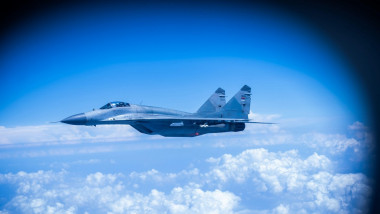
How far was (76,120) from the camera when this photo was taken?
845 centimetres

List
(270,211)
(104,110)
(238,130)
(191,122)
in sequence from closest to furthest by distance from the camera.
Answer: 1. (104,110)
2. (191,122)
3. (238,130)
4. (270,211)

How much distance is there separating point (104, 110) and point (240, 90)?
8.36 m

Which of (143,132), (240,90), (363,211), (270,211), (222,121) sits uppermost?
(240,90)

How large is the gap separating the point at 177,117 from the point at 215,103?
356cm

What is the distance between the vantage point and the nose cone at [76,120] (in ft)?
27.3

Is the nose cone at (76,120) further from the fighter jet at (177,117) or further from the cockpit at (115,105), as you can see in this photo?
the cockpit at (115,105)

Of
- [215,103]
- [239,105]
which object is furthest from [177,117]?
[239,105]

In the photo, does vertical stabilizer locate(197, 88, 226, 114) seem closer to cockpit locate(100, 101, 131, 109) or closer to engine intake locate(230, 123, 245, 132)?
engine intake locate(230, 123, 245, 132)

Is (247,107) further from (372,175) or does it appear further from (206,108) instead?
(372,175)

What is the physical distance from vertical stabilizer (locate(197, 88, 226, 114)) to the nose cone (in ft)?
21.7

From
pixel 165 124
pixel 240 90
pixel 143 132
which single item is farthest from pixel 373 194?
pixel 143 132

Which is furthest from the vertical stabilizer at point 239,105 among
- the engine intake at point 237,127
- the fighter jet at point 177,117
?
the engine intake at point 237,127

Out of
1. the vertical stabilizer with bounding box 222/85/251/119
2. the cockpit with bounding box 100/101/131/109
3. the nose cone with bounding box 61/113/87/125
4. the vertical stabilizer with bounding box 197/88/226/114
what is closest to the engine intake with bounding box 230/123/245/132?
the vertical stabilizer with bounding box 222/85/251/119

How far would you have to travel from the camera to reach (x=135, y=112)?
10312 mm
